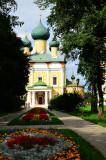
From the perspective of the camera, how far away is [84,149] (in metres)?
6.11

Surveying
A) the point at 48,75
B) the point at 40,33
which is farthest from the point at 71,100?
the point at 40,33

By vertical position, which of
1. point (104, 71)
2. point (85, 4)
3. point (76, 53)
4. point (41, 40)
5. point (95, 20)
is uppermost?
point (41, 40)

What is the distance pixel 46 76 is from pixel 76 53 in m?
39.5

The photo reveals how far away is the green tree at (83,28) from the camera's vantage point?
1366 centimetres

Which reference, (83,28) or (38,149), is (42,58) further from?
(38,149)

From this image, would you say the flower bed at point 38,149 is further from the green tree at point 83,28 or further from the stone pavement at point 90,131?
the green tree at point 83,28

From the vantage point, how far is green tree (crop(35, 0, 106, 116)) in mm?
13656

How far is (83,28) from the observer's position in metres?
14.2

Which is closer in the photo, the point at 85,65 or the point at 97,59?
the point at 97,59

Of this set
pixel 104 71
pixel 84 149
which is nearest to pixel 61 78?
pixel 104 71

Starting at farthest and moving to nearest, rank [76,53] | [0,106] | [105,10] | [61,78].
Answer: [61,78], [76,53], [0,106], [105,10]

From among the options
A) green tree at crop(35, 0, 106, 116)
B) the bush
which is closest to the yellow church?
the bush

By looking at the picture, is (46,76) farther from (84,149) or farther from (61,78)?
(84,149)

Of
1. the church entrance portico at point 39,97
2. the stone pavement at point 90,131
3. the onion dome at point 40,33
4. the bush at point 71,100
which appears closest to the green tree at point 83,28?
the stone pavement at point 90,131
